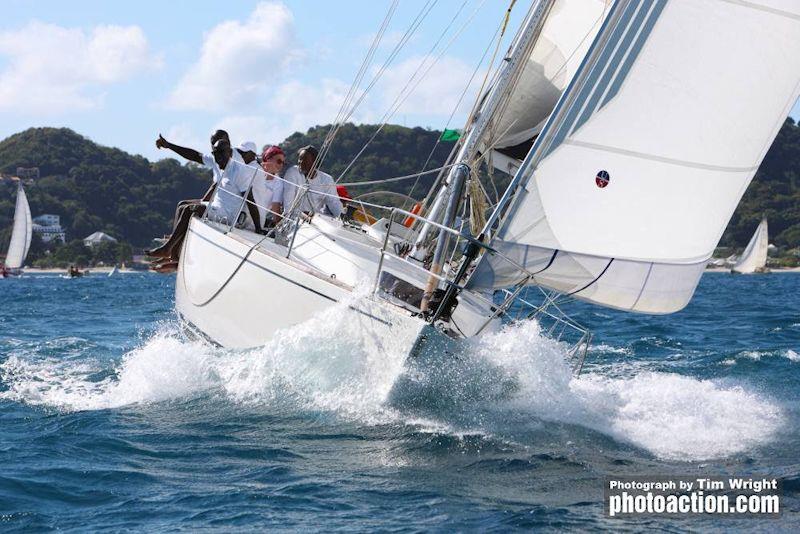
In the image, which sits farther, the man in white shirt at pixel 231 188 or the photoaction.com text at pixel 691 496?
the man in white shirt at pixel 231 188

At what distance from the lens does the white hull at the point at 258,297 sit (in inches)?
276

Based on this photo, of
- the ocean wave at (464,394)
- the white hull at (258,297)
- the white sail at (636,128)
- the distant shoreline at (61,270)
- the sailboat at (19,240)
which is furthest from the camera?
the distant shoreline at (61,270)

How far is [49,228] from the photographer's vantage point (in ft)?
272

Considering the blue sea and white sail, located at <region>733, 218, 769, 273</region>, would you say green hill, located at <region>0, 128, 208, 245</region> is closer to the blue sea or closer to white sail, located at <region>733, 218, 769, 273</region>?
white sail, located at <region>733, 218, 769, 273</region>

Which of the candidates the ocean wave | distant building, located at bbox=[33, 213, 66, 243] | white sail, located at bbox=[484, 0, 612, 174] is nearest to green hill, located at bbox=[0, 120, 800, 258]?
distant building, located at bbox=[33, 213, 66, 243]

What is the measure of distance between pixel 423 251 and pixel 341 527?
13.2 ft

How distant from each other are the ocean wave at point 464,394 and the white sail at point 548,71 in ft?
8.14

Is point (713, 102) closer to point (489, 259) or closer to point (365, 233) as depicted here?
point (489, 259)

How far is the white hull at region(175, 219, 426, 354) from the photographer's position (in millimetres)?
7004

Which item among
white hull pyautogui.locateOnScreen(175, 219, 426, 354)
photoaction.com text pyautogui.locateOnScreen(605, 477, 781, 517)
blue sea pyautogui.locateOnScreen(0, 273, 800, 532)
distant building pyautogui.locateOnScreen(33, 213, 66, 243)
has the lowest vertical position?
photoaction.com text pyautogui.locateOnScreen(605, 477, 781, 517)

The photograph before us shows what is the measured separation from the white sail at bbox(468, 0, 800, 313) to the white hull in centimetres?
83

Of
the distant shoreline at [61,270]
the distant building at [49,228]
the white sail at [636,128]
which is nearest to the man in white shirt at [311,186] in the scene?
the white sail at [636,128]

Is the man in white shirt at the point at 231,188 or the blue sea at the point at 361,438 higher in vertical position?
the man in white shirt at the point at 231,188

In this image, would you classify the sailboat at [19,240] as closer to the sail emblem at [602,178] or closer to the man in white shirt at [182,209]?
the man in white shirt at [182,209]
